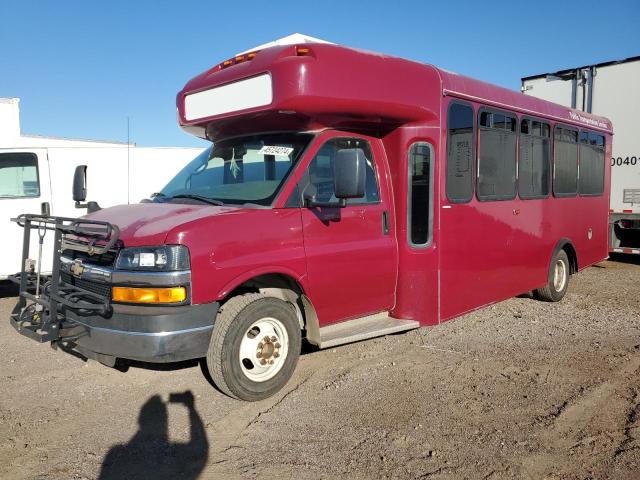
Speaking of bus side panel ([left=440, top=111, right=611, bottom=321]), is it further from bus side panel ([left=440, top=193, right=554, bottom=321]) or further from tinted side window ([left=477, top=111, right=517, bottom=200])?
tinted side window ([left=477, top=111, right=517, bottom=200])

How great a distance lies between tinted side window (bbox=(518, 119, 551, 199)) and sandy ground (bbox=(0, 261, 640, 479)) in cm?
208

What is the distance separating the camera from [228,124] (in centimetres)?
524

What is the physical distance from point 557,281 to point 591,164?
6.84ft

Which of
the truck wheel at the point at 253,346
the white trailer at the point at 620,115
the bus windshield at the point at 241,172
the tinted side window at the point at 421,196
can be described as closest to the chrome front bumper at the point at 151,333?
the truck wheel at the point at 253,346

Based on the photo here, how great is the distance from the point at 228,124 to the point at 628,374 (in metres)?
4.41

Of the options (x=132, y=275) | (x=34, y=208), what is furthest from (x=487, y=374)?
(x=34, y=208)

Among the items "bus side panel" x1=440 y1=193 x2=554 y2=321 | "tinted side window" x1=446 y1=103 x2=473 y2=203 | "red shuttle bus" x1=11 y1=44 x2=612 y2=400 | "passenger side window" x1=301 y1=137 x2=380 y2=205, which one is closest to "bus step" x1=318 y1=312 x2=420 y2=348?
"red shuttle bus" x1=11 y1=44 x2=612 y2=400

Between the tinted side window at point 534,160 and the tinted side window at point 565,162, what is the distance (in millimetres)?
276

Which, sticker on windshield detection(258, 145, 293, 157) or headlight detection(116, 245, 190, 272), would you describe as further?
sticker on windshield detection(258, 145, 293, 157)

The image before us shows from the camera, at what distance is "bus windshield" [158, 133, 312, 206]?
4695mm

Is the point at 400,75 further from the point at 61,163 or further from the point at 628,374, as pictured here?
the point at 61,163

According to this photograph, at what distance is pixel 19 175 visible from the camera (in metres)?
8.53

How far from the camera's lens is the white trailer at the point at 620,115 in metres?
10.9

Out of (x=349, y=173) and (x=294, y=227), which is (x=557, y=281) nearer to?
(x=349, y=173)
